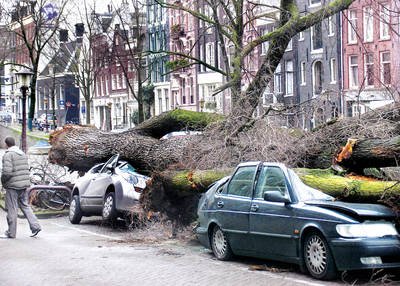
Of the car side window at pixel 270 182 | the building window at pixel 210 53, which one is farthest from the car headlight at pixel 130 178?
the building window at pixel 210 53

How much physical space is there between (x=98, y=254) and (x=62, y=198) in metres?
8.47

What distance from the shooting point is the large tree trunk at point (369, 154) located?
34.7ft

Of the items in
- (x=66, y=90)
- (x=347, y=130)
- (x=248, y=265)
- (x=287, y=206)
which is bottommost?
(x=248, y=265)

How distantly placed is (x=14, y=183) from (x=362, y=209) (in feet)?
25.2

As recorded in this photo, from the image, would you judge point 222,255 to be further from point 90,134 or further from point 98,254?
point 90,134

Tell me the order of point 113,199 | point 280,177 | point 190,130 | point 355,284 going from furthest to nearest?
point 190,130 → point 113,199 → point 280,177 → point 355,284

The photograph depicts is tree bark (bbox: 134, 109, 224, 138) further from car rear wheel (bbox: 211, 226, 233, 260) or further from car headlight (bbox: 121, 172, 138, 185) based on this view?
car rear wheel (bbox: 211, 226, 233, 260)

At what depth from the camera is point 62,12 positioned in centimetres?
5759

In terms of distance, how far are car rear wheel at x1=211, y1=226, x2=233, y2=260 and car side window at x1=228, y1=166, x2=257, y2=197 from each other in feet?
2.16

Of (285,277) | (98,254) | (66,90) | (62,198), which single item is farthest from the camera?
(66,90)

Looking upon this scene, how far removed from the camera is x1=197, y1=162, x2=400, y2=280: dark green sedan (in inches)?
350

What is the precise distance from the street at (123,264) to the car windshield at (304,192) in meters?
1.03

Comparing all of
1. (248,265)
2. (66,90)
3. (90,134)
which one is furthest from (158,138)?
(66,90)

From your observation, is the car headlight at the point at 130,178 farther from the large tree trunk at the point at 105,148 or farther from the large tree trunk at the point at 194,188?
the large tree trunk at the point at 194,188
